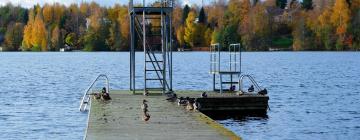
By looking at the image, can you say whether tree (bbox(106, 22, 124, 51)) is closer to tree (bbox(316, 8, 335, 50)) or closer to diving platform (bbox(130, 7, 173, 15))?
tree (bbox(316, 8, 335, 50))

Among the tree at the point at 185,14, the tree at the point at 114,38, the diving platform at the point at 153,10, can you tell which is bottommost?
the tree at the point at 114,38

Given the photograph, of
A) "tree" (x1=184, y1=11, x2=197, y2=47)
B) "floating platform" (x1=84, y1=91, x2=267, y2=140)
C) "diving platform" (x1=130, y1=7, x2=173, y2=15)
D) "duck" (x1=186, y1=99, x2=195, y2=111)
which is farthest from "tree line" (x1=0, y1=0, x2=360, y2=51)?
Result: "duck" (x1=186, y1=99, x2=195, y2=111)

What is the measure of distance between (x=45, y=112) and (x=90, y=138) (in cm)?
1877

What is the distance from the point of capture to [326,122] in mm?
37219

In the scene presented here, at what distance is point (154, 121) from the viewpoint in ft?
88.1

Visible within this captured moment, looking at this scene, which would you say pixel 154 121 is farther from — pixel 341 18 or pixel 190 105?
pixel 341 18

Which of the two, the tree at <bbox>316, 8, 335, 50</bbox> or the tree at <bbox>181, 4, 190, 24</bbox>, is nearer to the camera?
the tree at <bbox>316, 8, 335, 50</bbox>

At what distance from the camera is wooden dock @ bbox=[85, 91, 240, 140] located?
75.8ft

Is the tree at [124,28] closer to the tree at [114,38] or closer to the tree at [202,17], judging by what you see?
the tree at [114,38]

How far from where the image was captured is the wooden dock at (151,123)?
23.1 meters

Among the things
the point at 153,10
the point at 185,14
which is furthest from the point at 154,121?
the point at 185,14

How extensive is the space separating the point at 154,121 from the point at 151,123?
1.97 feet

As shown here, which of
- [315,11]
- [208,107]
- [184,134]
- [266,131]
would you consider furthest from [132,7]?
[315,11]

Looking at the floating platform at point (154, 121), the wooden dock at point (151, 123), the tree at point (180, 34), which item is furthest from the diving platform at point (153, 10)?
the tree at point (180, 34)
